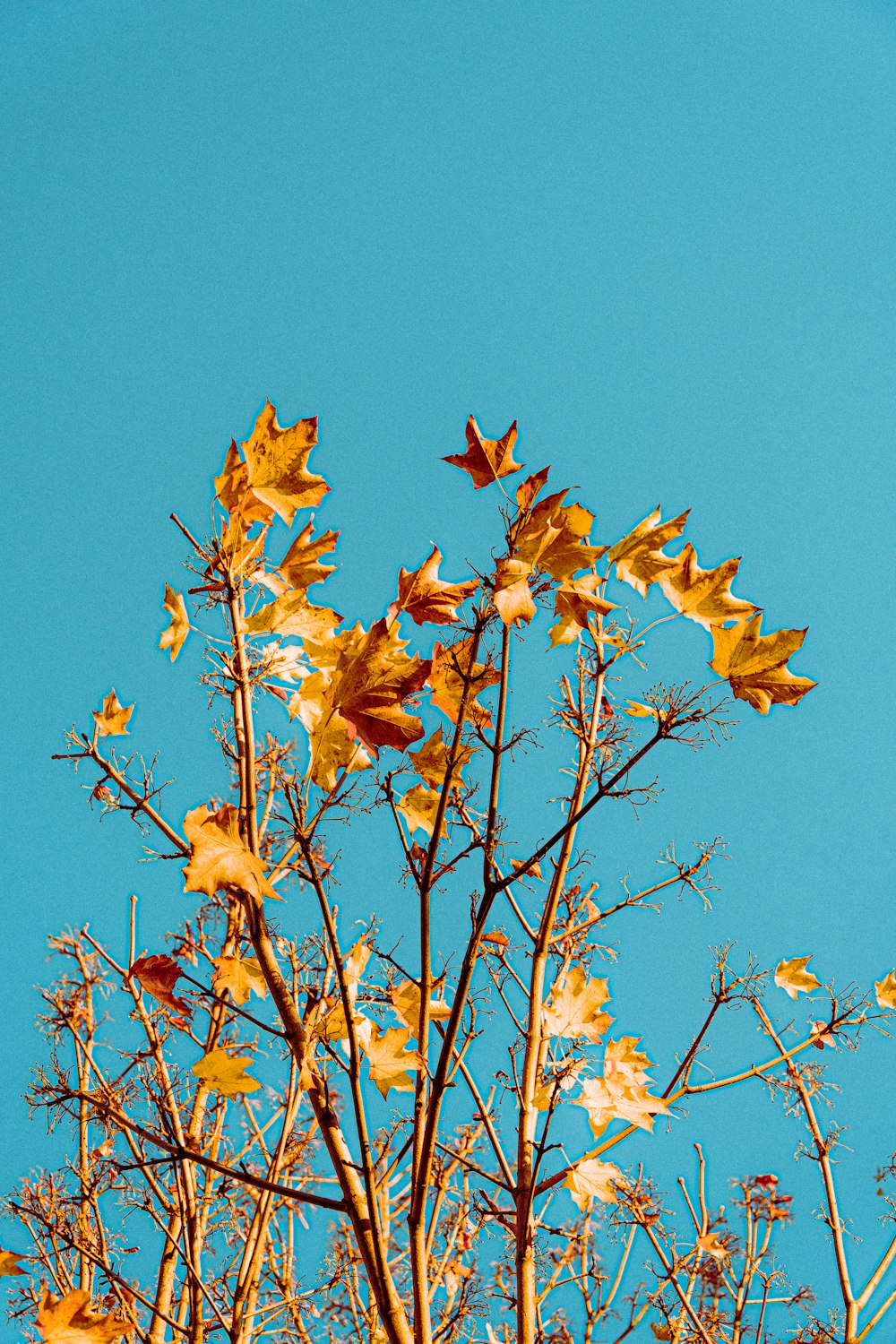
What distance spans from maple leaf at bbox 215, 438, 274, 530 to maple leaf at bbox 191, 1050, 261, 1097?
634mm

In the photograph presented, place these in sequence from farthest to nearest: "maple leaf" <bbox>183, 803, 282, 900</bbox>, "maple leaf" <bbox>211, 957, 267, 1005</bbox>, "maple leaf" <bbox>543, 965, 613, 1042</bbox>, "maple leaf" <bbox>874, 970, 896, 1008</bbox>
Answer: "maple leaf" <bbox>874, 970, 896, 1008</bbox>
"maple leaf" <bbox>543, 965, 613, 1042</bbox>
"maple leaf" <bbox>211, 957, 267, 1005</bbox>
"maple leaf" <bbox>183, 803, 282, 900</bbox>

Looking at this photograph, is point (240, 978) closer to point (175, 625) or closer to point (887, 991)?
point (175, 625)

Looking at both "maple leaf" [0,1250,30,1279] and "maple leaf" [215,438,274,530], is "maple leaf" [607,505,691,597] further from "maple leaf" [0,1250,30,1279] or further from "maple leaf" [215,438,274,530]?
"maple leaf" [0,1250,30,1279]

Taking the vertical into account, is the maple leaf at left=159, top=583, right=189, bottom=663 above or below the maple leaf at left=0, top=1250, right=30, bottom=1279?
above

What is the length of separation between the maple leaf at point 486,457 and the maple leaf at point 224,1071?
741mm

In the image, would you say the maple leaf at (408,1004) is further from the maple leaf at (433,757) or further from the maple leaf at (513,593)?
the maple leaf at (513,593)

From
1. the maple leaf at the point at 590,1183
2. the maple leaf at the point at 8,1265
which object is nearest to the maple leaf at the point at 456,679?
the maple leaf at the point at 590,1183

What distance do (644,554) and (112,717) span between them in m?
0.71

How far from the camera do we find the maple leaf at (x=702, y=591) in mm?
1077

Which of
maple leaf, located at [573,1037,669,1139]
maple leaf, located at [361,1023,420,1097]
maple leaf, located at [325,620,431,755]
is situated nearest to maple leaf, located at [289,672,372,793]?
maple leaf, located at [325,620,431,755]

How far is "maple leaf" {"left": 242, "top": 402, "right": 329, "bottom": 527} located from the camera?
1161 mm

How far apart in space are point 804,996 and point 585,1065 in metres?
0.57

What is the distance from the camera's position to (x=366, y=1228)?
104 centimetres

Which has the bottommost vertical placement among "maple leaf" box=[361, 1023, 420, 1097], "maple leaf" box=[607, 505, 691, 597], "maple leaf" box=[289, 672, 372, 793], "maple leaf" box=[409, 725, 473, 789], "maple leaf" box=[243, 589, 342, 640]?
"maple leaf" box=[361, 1023, 420, 1097]
